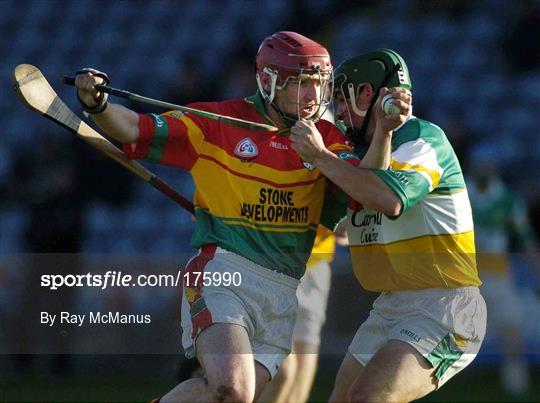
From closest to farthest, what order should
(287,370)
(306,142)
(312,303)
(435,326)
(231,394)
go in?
(231,394)
(306,142)
(435,326)
(287,370)
(312,303)

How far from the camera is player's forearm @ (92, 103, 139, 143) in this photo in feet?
15.2

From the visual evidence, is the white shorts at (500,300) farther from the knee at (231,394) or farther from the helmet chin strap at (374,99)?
the knee at (231,394)

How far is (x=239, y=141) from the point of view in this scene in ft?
15.8

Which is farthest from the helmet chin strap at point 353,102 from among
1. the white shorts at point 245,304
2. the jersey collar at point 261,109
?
the white shorts at point 245,304

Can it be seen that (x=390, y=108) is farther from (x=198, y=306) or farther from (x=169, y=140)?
(x=198, y=306)

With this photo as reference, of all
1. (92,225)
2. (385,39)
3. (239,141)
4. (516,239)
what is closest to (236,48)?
(385,39)

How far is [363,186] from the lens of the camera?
4438 mm

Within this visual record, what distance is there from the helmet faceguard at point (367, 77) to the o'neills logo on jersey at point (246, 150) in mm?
431

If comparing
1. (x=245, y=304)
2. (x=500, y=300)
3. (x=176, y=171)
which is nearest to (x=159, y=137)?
(x=245, y=304)

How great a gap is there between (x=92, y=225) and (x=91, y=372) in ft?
7.15

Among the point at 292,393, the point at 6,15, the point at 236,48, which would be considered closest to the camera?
the point at 292,393

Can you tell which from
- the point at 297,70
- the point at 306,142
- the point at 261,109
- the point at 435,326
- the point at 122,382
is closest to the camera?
the point at 306,142

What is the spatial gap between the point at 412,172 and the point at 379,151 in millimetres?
142

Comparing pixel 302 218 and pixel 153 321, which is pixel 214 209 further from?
pixel 153 321
